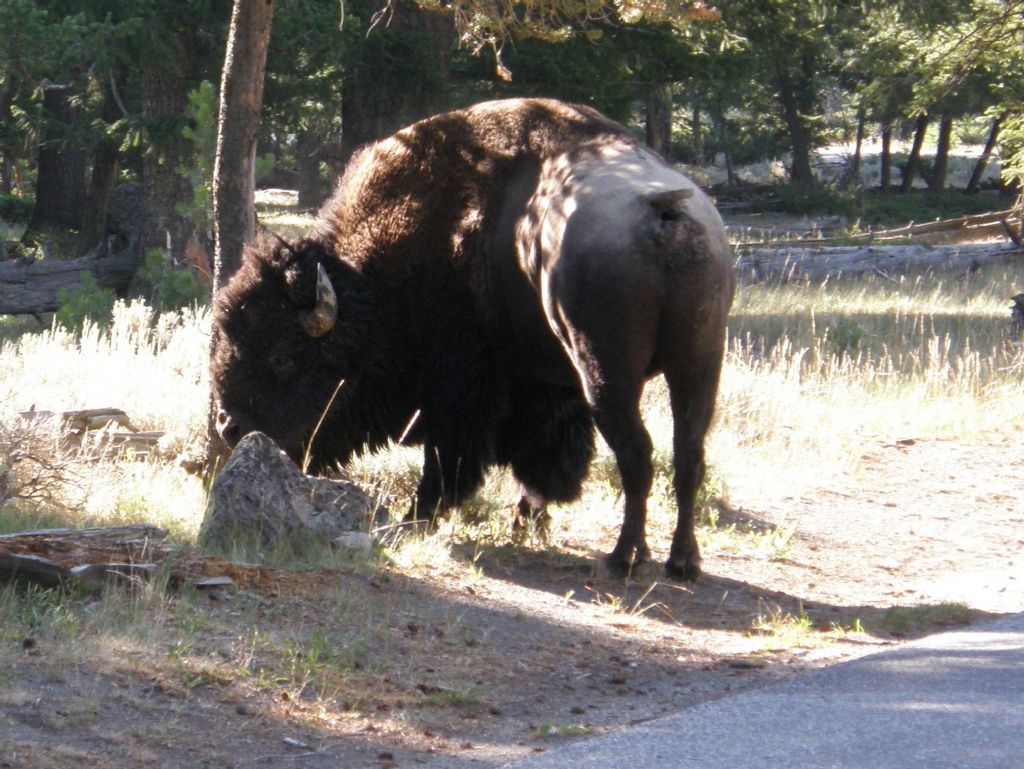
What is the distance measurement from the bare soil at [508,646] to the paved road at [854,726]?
23 centimetres

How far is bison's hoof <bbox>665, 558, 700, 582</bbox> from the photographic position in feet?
23.1

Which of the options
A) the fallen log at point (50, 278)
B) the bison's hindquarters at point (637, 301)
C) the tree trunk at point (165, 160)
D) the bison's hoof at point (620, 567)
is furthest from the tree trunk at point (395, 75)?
the bison's hoof at point (620, 567)

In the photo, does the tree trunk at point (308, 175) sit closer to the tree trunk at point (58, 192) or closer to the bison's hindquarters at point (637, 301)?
the tree trunk at point (58, 192)

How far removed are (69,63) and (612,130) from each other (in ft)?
27.6

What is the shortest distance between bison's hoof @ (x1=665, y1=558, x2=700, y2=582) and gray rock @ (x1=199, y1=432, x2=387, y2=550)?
1658mm

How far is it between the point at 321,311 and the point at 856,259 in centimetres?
1716

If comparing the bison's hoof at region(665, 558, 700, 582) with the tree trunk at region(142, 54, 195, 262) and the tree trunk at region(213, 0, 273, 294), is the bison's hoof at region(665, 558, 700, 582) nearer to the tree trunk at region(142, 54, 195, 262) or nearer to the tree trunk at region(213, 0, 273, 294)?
the tree trunk at region(213, 0, 273, 294)

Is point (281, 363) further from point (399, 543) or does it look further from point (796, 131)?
point (796, 131)

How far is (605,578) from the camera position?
23.1ft

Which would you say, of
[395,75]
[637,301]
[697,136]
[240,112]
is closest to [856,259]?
[395,75]

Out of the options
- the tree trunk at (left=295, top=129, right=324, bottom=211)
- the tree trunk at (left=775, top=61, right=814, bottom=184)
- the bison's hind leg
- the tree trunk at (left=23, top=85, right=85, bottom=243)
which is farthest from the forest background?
the tree trunk at (left=775, top=61, right=814, bottom=184)

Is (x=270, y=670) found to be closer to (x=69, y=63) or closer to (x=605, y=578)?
(x=605, y=578)

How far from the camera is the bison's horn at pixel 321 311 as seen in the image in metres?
7.75

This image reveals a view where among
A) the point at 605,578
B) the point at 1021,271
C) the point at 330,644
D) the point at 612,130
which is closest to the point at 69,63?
the point at 612,130
